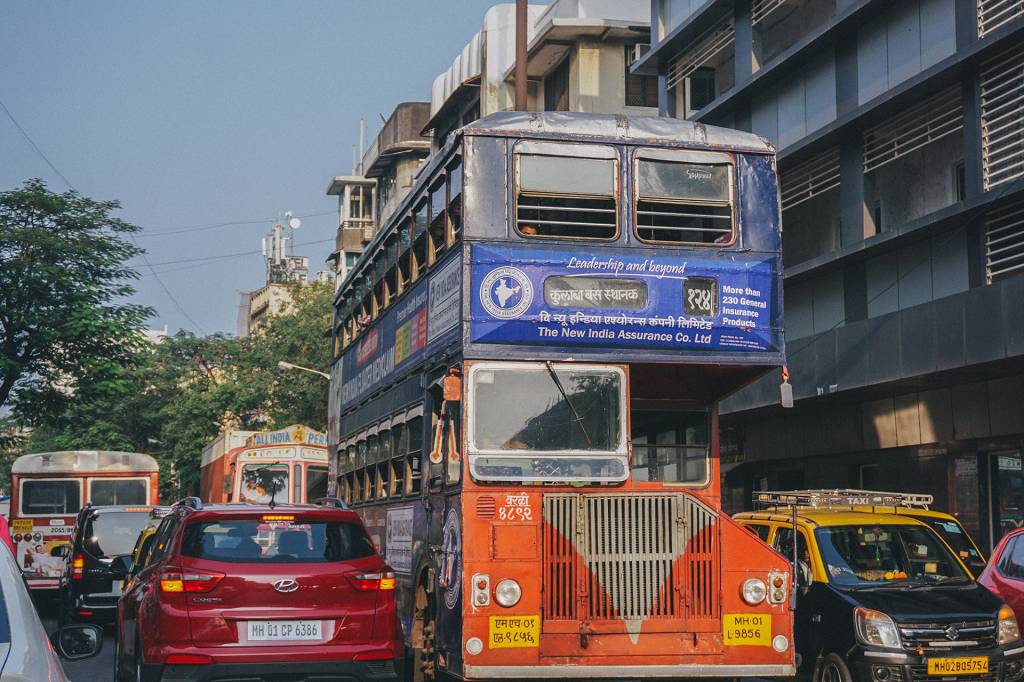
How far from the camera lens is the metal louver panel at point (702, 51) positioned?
30062 millimetres

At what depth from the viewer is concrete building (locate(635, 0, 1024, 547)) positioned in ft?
67.9

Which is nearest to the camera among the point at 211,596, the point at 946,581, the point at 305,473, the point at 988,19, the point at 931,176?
the point at 211,596

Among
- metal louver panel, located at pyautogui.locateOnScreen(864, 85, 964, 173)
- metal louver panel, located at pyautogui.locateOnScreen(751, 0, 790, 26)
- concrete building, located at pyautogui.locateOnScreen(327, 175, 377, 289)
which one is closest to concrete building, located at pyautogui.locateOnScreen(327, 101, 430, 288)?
concrete building, located at pyautogui.locateOnScreen(327, 175, 377, 289)

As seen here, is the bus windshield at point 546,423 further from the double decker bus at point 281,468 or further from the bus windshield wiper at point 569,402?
the double decker bus at point 281,468

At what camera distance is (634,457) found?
Result: 38.0 ft

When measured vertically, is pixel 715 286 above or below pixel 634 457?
above

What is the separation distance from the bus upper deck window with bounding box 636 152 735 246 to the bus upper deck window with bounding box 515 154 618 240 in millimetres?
313

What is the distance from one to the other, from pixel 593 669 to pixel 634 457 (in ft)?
6.74

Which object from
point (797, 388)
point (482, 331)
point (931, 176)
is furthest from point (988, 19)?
point (482, 331)

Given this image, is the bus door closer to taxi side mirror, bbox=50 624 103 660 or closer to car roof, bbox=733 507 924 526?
car roof, bbox=733 507 924 526

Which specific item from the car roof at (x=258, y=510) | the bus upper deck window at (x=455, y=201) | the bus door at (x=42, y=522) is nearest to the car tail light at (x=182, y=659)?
the car roof at (x=258, y=510)

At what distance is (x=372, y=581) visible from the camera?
33.1 feet

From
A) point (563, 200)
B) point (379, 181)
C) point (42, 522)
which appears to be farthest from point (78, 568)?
point (379, 181)

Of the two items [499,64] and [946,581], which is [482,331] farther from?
[499,64]
